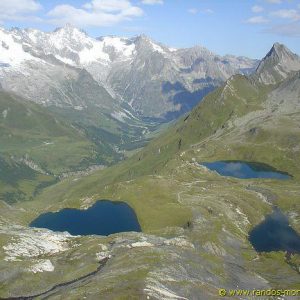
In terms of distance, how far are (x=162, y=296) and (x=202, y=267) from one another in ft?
126

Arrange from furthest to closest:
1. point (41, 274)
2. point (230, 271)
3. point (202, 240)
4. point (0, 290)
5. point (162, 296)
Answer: point (202, 240)
point (230, 271)
point (41, 274)
point (0, 290)
point (162, 296)

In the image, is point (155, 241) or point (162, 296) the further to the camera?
point (155, 241)

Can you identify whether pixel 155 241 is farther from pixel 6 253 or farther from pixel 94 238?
pixel 6 253

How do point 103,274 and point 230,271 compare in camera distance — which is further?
point 230,271

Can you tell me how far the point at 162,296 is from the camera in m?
113

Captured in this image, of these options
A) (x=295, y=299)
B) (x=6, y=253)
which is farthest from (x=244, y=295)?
(x=6, y=253)

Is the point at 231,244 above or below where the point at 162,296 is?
below

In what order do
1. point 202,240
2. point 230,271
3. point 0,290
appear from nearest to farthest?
point 0,290, point 230,271, point 202,240

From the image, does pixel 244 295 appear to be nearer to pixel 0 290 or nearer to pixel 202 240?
pixel 202 240

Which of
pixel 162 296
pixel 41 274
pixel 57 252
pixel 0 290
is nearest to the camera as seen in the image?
pixel 162 296

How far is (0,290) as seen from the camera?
130625 mm

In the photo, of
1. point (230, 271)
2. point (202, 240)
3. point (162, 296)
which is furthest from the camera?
point (202, 240)

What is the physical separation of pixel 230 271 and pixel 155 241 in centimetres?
3591

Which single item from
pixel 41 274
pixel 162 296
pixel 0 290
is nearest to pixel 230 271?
pixel 162 296
